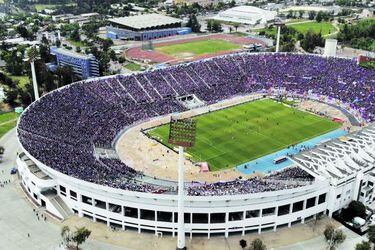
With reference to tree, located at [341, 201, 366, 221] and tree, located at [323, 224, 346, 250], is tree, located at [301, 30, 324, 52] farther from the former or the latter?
tree, located at [323, 224, 346, 250]

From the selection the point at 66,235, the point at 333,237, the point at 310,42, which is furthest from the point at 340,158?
the point at 310,42

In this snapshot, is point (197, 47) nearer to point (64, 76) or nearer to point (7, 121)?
point (64, 76)

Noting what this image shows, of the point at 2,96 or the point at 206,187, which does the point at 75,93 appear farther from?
the point at 206,187

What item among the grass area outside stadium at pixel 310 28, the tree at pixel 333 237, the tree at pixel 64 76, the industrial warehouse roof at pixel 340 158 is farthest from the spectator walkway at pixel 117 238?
the grass area outside stadium at pixel 310 28

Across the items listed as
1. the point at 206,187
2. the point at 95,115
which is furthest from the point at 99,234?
the point at 95,115

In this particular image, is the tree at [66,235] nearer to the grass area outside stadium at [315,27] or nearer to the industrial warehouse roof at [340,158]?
the industrial warehouse roof at [340,158]

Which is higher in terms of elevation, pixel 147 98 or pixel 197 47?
pixel 197 47
